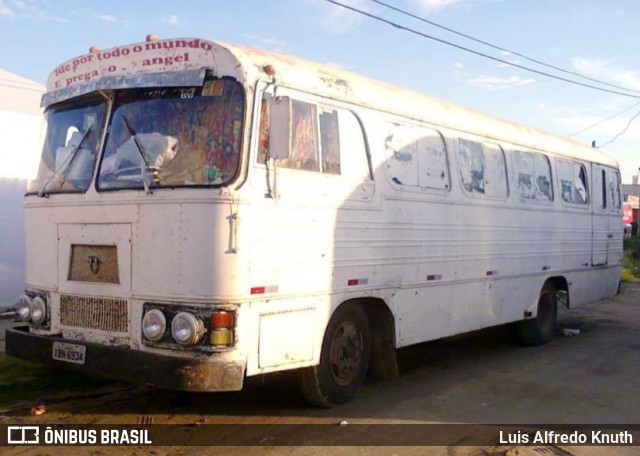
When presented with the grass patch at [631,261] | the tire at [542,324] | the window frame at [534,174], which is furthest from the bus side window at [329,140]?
the grass patch at [631,261]

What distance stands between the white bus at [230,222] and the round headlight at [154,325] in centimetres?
1

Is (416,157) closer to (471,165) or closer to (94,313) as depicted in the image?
(471,165)

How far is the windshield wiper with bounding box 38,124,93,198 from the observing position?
6.33 metres

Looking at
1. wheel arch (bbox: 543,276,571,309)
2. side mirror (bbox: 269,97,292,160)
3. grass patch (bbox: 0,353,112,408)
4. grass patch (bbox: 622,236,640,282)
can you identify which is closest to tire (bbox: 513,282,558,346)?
wheel arch (bbox: 543,276,571,309)

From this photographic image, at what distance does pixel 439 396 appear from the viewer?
292 inches

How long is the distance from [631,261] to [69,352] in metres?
26.3

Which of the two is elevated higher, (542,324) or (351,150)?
(351,150)

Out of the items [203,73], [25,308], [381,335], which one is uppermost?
[203,73]

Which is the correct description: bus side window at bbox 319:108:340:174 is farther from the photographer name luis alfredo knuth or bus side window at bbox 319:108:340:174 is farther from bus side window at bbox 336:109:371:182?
the photographer name luis alfredo knuth

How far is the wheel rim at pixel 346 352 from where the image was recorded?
21.9 ft

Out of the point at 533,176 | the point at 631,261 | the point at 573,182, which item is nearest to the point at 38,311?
the point at 533,176

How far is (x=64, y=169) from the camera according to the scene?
21.1 feet

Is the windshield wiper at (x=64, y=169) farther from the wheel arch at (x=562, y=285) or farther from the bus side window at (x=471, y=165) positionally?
the wheel arch at (x=562, y=285)

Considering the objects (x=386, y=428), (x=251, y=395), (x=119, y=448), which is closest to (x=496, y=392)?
(x=386, y=428)
